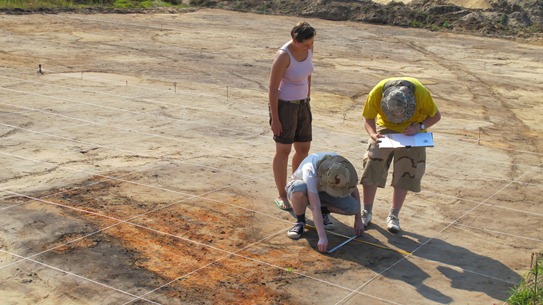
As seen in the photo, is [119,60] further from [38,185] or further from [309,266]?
[309,266]

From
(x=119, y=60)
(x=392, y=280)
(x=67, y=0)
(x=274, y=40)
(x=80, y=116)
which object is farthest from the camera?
(x=67, y=0)

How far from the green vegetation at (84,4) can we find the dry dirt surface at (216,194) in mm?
8589

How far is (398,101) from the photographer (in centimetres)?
591

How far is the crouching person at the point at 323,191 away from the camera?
5.74m

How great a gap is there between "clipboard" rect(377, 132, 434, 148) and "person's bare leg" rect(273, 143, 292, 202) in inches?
35.5

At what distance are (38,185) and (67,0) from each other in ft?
65.6

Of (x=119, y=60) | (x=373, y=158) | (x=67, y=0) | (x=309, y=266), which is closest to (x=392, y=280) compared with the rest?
(x=309, y=266)

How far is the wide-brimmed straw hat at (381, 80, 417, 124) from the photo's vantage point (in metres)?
5.92

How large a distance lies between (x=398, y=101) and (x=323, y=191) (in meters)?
0.88

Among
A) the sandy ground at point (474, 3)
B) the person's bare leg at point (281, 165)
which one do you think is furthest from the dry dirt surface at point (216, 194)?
the sandy ground at point (474, 3)

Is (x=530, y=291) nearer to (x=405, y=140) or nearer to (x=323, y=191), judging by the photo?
(x=405, y=140)

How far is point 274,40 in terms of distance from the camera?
→ 20.9 meters

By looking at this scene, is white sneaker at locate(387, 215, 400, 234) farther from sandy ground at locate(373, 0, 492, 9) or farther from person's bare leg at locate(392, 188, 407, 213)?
sandy ground at locate(373, 0, 492, 9)

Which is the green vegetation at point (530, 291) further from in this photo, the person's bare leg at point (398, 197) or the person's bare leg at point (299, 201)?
the person's bare leg at point (299, 201)
